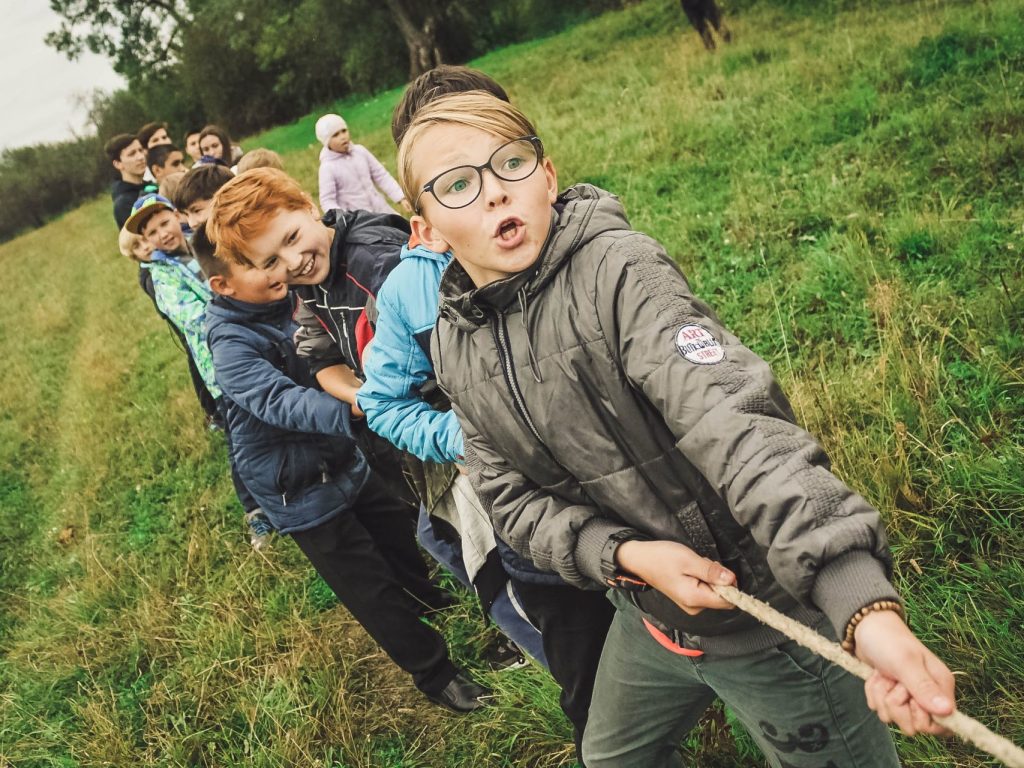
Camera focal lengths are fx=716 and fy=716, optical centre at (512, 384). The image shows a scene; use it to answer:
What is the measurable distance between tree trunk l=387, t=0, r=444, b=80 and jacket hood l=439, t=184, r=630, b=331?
26876 millimetres

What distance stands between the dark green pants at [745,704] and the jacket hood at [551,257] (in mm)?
766

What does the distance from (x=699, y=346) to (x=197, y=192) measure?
3412 mm

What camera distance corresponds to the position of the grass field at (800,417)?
8.24 ft

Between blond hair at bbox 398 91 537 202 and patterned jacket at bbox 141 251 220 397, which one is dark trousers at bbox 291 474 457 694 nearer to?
patterned jacket at bbox 141 251 220 397

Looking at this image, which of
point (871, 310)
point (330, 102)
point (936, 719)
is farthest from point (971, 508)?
point (330, 102)

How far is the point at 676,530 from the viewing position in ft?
4.34

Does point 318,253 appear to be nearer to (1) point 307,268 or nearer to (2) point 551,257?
(1) point 307,268

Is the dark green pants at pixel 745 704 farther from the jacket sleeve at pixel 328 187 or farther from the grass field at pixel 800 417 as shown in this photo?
the jacket sleeve at pixel 328 187

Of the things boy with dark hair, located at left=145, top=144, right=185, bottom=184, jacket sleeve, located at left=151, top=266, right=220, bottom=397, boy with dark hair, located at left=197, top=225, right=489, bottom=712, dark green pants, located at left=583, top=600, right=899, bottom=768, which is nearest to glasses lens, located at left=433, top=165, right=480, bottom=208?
dark green pants, located at left=583, top=600, right=899, bottom=768

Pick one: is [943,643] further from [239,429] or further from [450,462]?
[239,429]

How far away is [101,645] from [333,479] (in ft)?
6.44

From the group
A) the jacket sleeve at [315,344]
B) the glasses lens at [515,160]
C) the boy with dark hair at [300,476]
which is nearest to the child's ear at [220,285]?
the boy with dark hair at [300,476]

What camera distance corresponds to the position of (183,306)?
416 cm

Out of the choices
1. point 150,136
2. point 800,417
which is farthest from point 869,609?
point 150,136
